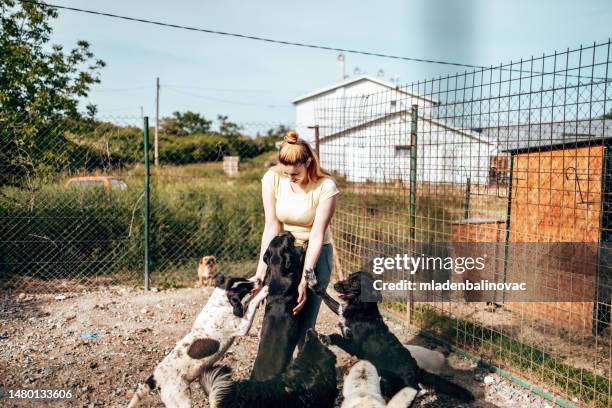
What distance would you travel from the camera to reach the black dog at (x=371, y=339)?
321 centimetres

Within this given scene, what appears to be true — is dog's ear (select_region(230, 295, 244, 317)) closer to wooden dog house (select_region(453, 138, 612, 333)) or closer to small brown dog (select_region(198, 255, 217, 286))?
wooden dog house (select_region(453, 138, 612, 333))

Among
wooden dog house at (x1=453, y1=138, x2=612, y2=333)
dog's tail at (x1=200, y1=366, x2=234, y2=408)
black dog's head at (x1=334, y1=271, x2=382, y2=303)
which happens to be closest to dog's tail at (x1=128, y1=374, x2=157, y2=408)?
dog's tail at (x1=200, y1=366, x2=234, y2=408)

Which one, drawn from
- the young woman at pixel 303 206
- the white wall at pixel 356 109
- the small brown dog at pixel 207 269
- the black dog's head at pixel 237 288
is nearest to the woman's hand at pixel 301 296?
the young woman at pixel 303 206

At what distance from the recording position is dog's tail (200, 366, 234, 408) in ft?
8.02

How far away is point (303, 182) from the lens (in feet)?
10.3

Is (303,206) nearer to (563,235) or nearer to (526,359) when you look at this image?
(526,359)

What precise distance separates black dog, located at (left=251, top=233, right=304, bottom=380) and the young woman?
0.20ft

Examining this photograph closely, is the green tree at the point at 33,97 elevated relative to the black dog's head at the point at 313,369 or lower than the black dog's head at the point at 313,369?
elevated

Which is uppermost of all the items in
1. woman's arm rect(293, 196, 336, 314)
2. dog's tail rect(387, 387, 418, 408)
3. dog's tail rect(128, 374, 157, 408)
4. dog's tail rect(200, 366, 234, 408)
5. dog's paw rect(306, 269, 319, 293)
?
woman's arm rect(293, 196, 336, 314)

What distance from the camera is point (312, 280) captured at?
3.05m

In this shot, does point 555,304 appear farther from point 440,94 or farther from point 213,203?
point 213,203

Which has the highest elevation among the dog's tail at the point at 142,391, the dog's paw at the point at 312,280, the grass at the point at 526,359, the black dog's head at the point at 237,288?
the dog's paw at the point at 312,280

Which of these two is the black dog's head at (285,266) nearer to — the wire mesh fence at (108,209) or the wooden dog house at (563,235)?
the wooden dog house at (563,235)

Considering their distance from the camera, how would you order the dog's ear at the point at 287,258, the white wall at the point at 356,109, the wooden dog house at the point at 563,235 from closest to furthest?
the dog's ear at the point at 287,258 → the wooden dog house at the point at 563,235 → the white wall at the point at 356,109
